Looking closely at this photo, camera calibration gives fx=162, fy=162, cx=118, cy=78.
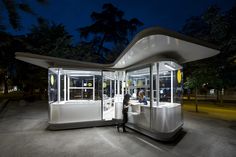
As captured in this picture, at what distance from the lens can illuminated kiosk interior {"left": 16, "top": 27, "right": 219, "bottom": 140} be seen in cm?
415

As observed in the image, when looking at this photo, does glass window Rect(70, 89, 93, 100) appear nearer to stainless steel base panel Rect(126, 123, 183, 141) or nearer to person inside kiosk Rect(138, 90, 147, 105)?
person inside kiosk Rect(138, 90, 147, 105)

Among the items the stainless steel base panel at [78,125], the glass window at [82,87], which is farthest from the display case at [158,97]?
the glass window at [82,87]

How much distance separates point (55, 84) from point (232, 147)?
6086mm

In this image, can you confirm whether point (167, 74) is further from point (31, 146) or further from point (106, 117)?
point (31, 146)

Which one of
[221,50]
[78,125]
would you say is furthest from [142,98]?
[221,50]

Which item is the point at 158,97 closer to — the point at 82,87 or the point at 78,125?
the point at 78,125

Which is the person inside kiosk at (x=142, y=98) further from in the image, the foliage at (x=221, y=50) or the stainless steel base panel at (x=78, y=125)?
the foliage at (x=221, y=50)

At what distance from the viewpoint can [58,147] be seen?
421cm

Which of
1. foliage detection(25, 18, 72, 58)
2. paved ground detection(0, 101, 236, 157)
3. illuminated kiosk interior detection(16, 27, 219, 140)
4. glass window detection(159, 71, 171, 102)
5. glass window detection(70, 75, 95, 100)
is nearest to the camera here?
paved ground detection(0, 101, 236, 157)

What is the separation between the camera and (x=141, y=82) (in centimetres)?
632

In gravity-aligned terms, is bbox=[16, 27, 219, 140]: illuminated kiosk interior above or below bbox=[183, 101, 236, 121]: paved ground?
above

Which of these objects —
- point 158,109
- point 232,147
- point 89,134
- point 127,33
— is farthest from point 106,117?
point 127,33

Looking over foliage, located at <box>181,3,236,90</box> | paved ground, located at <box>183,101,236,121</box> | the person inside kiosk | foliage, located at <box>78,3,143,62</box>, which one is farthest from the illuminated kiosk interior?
foliage, located at <box>78,3,143,62</box>

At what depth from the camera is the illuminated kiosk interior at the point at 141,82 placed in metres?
4.15
